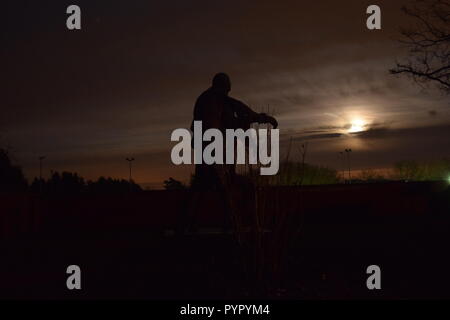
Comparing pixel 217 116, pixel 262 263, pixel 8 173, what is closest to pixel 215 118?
pixel 217 116

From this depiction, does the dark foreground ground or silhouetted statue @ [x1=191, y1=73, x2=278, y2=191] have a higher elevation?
silhouetted statue @ [x1=191, y1=73, x2=278, y2=191]

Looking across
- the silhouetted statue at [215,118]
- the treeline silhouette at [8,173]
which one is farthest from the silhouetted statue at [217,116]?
the treeline silhouette at [8,173]

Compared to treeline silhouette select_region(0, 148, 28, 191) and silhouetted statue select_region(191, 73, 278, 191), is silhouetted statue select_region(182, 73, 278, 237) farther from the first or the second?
treeline silhouette select_region(0, 148, 28, 191)

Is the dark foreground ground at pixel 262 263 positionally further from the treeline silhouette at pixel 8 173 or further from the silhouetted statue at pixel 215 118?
the treeline silhouette at pixel 8 173

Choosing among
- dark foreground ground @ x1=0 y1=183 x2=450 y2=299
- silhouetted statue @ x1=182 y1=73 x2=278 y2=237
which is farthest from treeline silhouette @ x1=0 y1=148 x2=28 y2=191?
silhouetted statue @ x1=182 y1=73 x2=278 y2=237

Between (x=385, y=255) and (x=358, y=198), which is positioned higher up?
(x=358, y=198)

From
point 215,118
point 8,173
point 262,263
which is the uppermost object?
point 8,173

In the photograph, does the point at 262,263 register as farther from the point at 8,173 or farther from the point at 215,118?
the point at 8,173

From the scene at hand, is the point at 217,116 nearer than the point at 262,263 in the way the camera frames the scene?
No

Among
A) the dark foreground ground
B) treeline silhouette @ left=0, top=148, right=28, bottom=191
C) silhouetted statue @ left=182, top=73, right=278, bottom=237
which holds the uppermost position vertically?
treeline silhouette @ left=0, top=148, right=28, bottom=191
